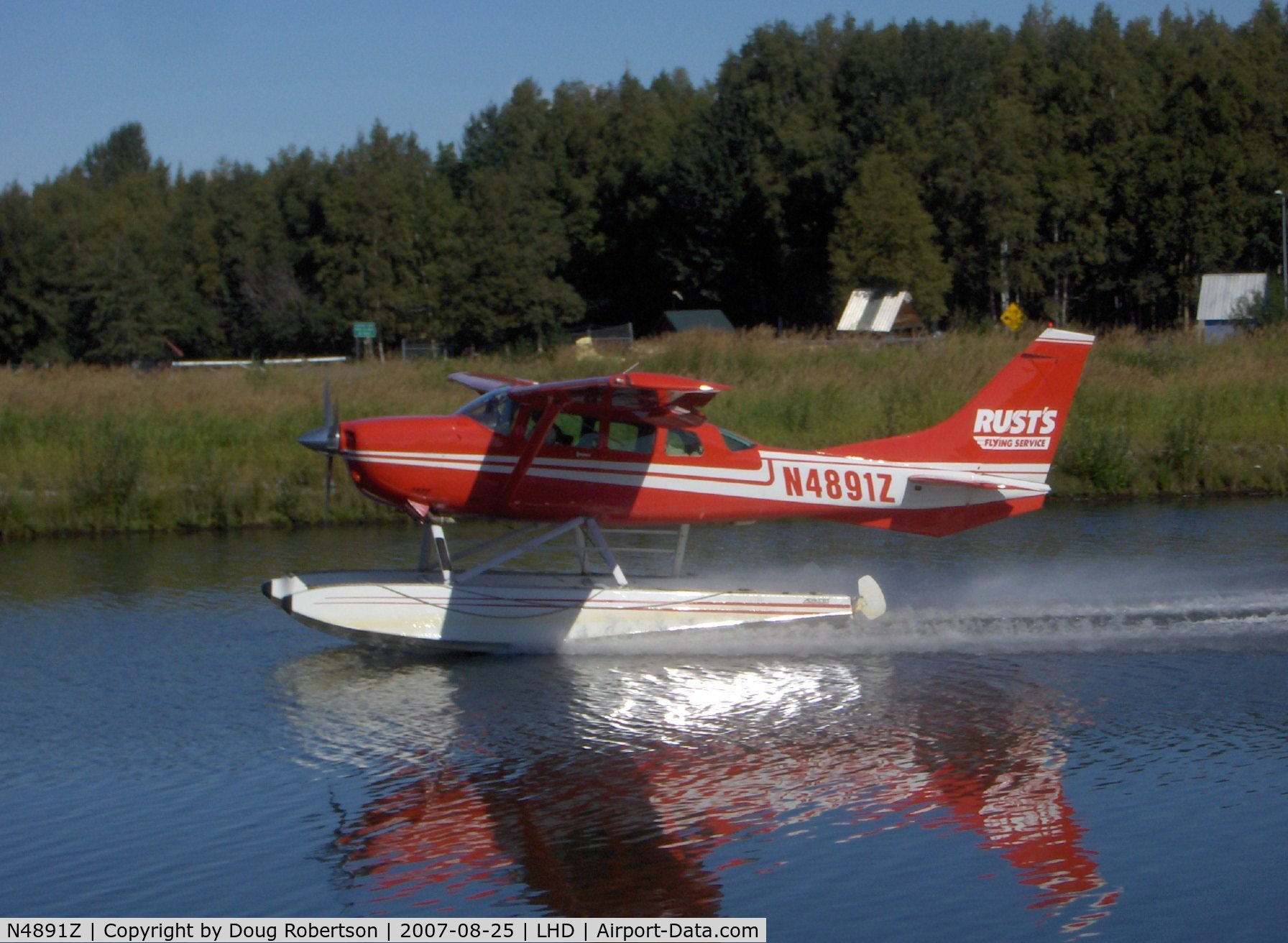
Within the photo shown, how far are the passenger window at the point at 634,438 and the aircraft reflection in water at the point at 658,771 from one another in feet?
6.14

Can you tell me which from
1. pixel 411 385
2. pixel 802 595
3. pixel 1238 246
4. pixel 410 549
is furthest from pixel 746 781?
pixel 1238 246

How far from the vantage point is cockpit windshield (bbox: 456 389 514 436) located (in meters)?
10.9

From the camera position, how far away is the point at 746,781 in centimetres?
A: 762

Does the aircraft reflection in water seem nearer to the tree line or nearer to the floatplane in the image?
the floatplane

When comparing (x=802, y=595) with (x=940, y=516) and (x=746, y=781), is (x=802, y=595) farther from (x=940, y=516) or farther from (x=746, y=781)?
(x=746, y=781)

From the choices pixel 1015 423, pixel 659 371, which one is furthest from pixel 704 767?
pixel 659 371

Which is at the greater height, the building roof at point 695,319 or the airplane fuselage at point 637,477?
the building roof at point 695,319

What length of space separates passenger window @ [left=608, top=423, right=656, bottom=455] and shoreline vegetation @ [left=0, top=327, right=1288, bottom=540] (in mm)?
8803

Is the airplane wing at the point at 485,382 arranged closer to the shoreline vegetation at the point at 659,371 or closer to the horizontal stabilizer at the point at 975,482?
the horizontal stabilizer at the point at 975,482

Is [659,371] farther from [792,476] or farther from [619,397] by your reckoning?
[619,397]

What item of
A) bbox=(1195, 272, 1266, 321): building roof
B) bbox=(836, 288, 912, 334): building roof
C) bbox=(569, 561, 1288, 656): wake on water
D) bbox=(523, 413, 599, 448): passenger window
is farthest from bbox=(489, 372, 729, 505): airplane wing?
bbox=(836, 288, 912, 334): building roof

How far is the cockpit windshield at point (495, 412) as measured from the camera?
10.9 m
